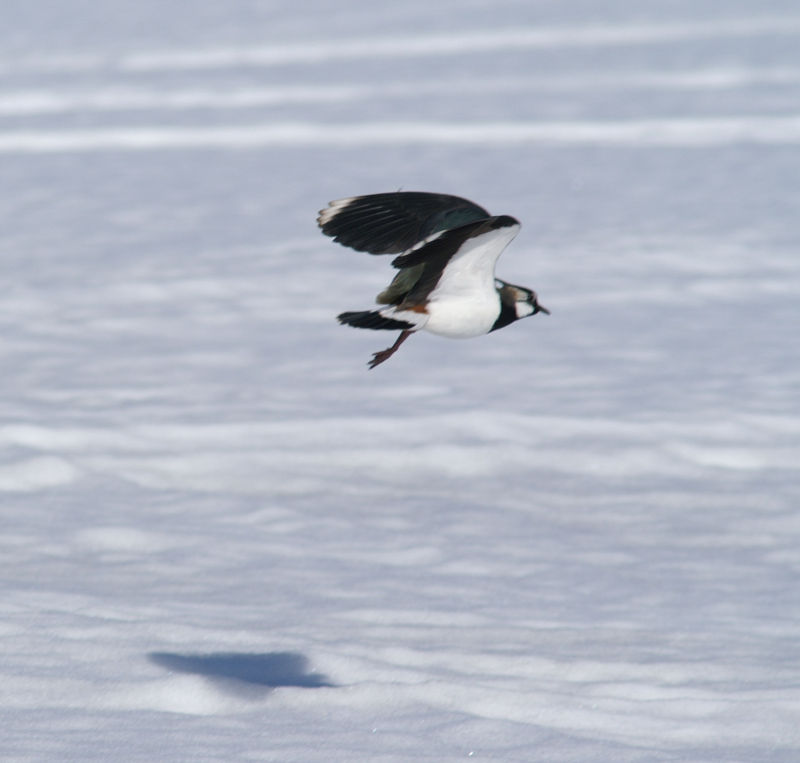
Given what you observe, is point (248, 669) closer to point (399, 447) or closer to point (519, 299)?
point (519, 299)

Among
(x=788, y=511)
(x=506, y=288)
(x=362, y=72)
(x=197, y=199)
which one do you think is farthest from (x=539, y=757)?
(x=362, y=72)

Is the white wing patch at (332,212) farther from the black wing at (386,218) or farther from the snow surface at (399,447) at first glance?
the snow surface at (399,447)

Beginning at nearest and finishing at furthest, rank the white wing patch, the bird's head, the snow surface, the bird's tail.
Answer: the bird's tail → the bird's head → the white wing patch → the snow surface

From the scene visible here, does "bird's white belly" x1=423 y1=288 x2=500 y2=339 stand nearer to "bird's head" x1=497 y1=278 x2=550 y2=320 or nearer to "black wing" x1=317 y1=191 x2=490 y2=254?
"bird's head" x1=497 y1=278 x2=550 y2=320

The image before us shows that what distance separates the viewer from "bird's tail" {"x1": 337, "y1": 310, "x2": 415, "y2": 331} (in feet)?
7.03

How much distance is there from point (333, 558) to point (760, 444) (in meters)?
1.95

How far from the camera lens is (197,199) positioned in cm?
913

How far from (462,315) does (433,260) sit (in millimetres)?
126

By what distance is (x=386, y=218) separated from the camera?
251 cm

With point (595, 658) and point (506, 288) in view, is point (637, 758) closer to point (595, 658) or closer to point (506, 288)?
point (595, 658)

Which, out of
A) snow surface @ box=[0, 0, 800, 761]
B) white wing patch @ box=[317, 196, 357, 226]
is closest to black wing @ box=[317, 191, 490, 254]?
white wing patch @ box=[317, 196, 357, 226]

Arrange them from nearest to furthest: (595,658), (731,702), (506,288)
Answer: (506,288) → (731,702) → (595,658)

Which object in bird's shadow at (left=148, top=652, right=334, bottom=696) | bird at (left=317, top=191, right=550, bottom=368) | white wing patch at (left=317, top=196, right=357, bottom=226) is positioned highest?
white wing patch at (left=317, top=196, right=357, bottom=226)

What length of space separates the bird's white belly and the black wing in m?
0.26
